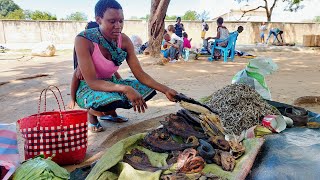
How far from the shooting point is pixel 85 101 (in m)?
2.82

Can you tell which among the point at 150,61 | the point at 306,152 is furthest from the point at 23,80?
the point at 306,152

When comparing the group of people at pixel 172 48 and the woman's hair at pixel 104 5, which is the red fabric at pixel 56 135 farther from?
the group of people at pixel 172 48

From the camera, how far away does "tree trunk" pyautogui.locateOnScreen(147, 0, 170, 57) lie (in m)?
9.61

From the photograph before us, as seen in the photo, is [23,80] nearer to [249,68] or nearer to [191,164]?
[249,68]

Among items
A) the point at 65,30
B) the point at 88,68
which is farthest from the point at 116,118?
the point at 65,30

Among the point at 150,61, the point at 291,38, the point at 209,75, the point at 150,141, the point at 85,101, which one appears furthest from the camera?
the point at 291,38

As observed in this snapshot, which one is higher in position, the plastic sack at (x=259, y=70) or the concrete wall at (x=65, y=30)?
the concrete wall at (x=65, y=30)

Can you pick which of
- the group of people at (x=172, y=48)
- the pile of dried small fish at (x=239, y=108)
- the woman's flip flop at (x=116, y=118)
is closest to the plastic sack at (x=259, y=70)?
the pile of dried small fish at (x=239, y=108)

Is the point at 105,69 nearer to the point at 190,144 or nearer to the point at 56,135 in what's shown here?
the point at 56,135

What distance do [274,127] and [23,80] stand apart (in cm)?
558

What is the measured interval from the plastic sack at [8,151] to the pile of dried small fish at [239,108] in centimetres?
164

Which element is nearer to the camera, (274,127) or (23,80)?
(274,127)

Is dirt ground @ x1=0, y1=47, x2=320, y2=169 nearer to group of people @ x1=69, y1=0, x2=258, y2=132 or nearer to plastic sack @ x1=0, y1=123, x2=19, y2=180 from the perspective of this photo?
group of people @ x1=69, y1=0, x2=258, y2=132

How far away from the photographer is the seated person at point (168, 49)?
9.80 metres
